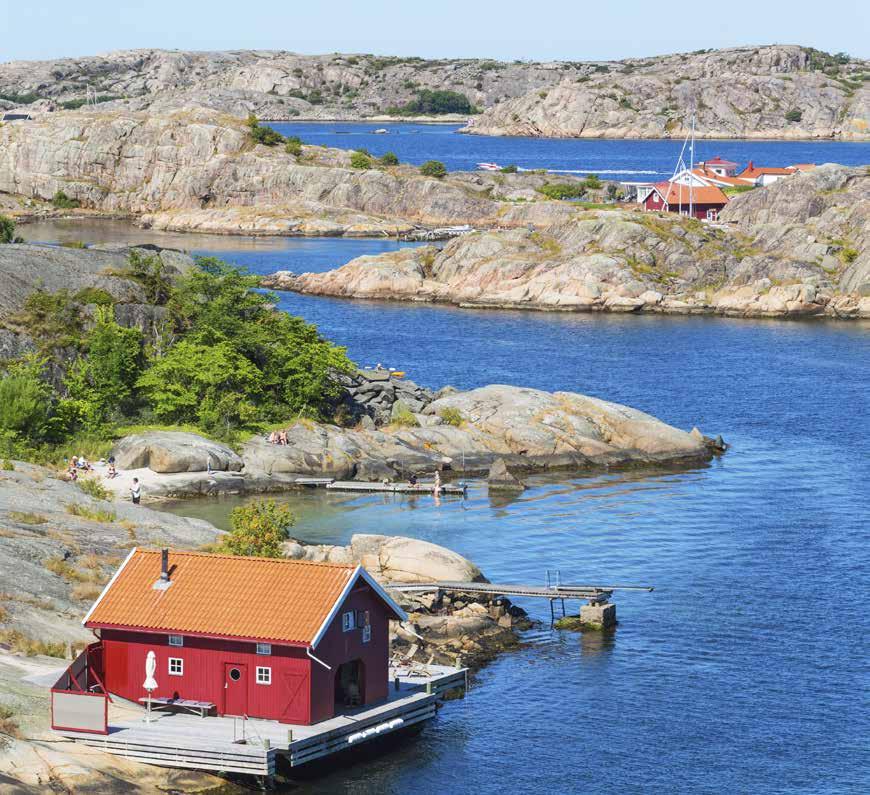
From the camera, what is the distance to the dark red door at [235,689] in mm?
43312

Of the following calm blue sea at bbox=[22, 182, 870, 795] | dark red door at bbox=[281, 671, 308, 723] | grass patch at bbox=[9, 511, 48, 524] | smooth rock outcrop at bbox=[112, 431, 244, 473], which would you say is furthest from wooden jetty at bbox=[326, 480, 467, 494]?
dark red door at bbox=[281, 671, 308, 723]

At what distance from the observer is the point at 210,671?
4366 cm

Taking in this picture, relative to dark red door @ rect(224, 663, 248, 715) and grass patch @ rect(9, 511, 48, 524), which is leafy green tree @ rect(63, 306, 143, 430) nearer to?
grass patch @ rect(9, 511, 48, 524)

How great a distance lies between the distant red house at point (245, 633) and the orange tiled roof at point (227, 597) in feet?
0.10

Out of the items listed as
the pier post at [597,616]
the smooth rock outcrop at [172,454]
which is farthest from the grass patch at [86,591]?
the smooth rock outcrop at [172,454]

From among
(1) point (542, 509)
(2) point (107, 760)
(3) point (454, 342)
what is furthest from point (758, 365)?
(2) point (107, 760)

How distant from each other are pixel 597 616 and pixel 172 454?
3016cm

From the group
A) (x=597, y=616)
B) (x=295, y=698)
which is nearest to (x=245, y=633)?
(x=295, y=698)

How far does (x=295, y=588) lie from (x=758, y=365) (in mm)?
87069

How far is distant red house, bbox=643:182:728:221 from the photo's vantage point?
616 feet

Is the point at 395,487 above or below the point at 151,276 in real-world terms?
below

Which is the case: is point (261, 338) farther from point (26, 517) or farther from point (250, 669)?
point (250, 669)

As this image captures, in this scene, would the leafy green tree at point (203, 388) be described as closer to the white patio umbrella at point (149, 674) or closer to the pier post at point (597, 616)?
the pier post at point (597, 616)

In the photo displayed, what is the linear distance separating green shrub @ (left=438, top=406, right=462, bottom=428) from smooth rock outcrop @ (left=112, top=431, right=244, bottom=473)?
13.8 meters
